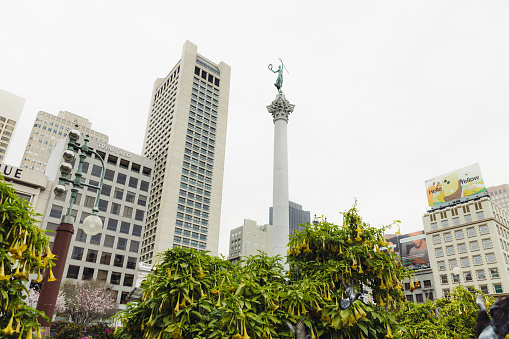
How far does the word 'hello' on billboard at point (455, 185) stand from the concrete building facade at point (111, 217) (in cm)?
7278

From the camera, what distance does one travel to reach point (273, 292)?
33.4ft

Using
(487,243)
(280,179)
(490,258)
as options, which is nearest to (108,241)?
→ (280,179)

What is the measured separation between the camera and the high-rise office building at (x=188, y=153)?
112 metres

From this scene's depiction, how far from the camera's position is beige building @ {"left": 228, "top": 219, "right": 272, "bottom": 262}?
162 meters

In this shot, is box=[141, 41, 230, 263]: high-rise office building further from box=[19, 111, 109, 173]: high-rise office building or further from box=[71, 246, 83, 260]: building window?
box=[19, 111, 109, 173]: high-rise office building

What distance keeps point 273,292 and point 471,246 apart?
82108 mm

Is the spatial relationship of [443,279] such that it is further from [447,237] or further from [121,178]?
[121,178]

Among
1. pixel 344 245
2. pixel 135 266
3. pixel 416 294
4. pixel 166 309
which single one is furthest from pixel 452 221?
pixel 166 309

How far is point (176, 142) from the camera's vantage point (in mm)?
120938

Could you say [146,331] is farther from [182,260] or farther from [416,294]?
[416,294]

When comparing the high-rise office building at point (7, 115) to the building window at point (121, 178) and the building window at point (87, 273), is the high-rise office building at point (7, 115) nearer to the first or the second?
the building window at point (121, 178)

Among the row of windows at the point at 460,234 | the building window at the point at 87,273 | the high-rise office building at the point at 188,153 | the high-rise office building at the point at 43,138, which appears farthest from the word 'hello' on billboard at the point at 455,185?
the high-rise office building at the point at 43,138

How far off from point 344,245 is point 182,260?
5639mm

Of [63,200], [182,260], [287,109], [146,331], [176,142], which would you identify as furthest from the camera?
[176,142]
